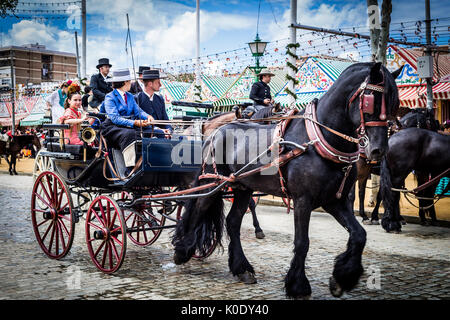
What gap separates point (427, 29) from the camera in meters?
12.9

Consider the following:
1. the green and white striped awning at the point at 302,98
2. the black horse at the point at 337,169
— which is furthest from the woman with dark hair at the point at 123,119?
the green and white striped awning at the point at 302,98

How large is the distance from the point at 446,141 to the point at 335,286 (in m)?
5.39

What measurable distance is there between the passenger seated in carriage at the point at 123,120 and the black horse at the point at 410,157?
456 centimetres

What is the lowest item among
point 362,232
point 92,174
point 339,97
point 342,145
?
point 362,232

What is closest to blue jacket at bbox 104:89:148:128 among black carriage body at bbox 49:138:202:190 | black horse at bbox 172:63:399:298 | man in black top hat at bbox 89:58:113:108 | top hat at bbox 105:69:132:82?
top hat at bbox 105:69:132:82

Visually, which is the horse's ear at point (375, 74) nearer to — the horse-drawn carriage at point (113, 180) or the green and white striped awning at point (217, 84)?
the horse-drawn carriage at point (113, 180)

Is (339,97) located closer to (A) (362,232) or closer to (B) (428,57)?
(A) (362,232)

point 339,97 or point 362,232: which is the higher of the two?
point 339,97

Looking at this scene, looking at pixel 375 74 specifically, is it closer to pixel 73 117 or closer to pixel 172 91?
pixel 73 117

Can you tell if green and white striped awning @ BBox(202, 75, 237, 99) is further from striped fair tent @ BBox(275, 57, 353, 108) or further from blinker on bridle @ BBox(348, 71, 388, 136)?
blinker on bridle @ BBox(348, 71, 388, 136)

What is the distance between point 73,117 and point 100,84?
2386 millimetres

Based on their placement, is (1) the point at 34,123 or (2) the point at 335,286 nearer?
(2) the point at 335,286

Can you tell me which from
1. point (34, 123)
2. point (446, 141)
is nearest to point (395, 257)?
point (446, 141)

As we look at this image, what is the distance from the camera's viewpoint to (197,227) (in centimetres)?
582
